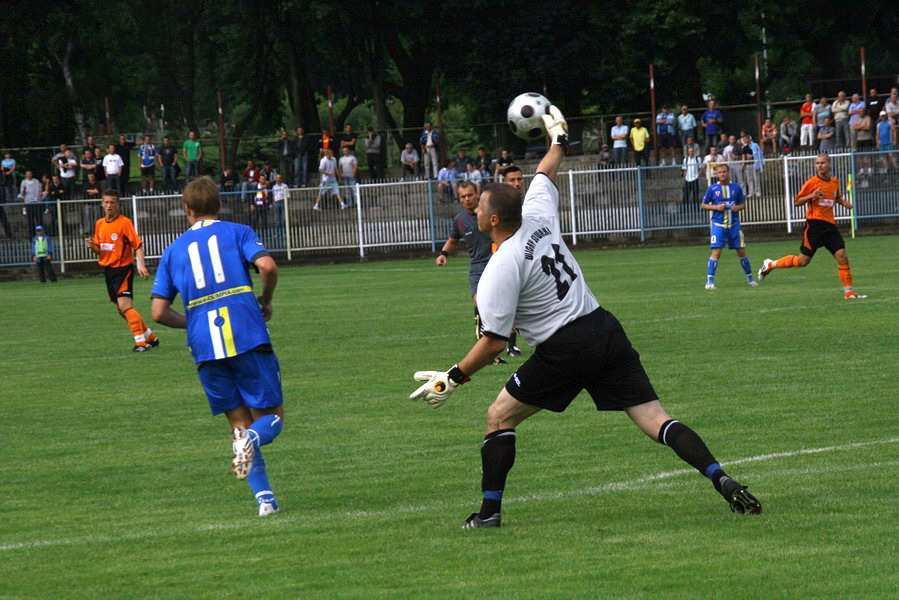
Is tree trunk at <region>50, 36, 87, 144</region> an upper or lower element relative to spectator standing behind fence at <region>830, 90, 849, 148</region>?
upper

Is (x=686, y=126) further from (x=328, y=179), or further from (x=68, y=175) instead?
(x=68, y=175)

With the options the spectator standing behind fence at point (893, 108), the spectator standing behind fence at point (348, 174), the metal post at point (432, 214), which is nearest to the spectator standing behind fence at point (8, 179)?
the spectator standing behind fence at point (348, 174)

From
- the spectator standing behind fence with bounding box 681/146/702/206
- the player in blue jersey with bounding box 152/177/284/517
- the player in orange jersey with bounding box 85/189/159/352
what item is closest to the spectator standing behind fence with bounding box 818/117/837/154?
the spectator standing behind fence with bounding box 681/146/702/206

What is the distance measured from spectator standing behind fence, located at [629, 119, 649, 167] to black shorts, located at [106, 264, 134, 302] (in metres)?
23.5

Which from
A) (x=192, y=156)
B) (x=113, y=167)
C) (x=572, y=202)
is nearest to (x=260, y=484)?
(x=572, y=202)

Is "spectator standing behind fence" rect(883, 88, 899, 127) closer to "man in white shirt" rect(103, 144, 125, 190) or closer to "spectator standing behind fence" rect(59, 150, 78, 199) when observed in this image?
"man in white shirt" rect(103, 144, 125, 190)

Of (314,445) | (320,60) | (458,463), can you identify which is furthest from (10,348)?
(320,60)

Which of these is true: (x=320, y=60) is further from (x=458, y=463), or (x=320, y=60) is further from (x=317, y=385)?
(x=458, y=463)

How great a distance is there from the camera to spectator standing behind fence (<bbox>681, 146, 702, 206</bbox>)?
36.1 metres

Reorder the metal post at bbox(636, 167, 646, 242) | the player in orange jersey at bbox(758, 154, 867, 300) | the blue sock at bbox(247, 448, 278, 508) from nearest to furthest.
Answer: the blue sock at bbox(247, 448, 278, 508) → the player in orange jersey at bbox(758, 154, 867, 300) → the metal post at bbox(636, 167, 646, 242)

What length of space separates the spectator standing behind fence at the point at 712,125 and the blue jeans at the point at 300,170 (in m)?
11.8

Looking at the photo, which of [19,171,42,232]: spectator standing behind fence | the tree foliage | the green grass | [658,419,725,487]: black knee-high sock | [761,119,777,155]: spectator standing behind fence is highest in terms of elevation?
the tree foliage

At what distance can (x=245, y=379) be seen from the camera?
7.18 metres

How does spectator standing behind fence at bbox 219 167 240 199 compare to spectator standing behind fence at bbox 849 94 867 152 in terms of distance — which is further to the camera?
spectator standing behind fence at bbox 219 167 240 199
